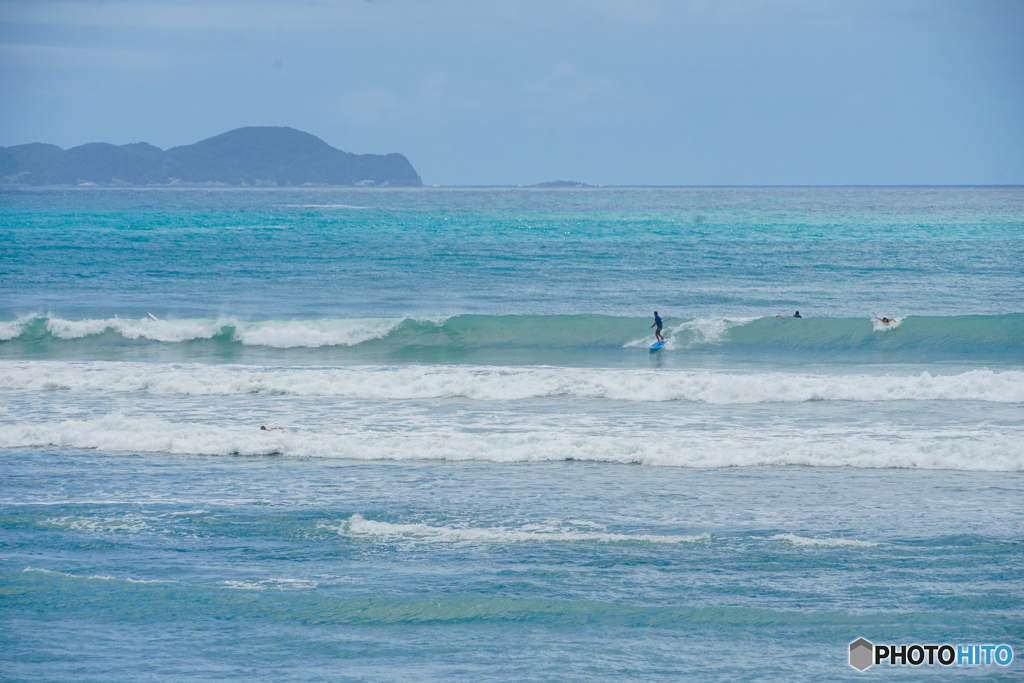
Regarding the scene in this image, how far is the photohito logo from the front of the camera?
7484 mm

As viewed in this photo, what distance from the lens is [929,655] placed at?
759 cm

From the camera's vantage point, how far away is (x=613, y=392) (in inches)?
768

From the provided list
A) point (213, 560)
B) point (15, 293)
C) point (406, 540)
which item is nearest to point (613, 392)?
point (406, 540)

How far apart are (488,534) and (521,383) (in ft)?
32.2

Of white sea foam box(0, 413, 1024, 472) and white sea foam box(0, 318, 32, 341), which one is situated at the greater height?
white sea foam box(0, 318, 32, 341)

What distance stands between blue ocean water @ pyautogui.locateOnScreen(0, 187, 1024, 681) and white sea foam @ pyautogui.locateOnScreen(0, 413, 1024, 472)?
7 cm

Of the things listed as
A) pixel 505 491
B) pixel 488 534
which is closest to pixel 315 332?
pixel 505 491

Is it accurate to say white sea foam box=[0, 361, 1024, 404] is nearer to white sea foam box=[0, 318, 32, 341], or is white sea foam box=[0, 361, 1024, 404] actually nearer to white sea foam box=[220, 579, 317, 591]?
white sea foam box=[0, 318, 32, 341]

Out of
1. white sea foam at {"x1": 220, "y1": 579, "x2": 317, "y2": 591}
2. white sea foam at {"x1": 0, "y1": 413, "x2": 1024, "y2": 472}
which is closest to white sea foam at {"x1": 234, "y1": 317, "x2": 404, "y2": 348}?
white sea foam at {"x1": 0, "y1": 413, "x2": 1024, "y2": 472}

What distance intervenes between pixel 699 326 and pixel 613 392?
33.2 feet

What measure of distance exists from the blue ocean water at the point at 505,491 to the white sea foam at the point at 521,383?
0.36 feet

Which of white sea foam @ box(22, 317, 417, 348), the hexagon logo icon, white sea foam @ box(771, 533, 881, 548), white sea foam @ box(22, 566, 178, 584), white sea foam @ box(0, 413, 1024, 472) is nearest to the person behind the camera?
the hexagon logo icon

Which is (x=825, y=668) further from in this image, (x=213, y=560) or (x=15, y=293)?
(x=15, y=293)

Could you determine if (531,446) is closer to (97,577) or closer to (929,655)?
(97,577)
